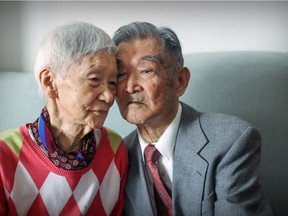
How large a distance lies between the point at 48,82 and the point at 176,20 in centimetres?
98

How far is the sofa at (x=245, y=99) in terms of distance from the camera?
1526 millimetres

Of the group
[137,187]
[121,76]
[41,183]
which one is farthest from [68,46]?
[137,187]

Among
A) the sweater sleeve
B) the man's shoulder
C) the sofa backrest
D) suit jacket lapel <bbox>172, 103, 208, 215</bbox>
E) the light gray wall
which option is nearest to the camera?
suit jacket lapel <bbox>172, 103, 208, 215</bbox>

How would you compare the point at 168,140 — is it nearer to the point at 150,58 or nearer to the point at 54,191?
the point at 150,58

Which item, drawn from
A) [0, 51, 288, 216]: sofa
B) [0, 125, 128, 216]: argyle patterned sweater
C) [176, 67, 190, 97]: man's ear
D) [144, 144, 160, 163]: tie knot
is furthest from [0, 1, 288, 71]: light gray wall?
[0, 125, 128, 216]: argyle patterned sweater

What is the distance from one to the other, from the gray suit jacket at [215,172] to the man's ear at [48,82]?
0.45 m

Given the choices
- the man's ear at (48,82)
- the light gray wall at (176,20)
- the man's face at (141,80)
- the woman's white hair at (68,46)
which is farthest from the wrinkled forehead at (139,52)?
the light gray wall at (176,20)

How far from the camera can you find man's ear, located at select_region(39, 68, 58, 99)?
3.42ft

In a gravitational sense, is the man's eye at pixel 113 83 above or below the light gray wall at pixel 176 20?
below

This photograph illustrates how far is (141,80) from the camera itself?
117 centimetres

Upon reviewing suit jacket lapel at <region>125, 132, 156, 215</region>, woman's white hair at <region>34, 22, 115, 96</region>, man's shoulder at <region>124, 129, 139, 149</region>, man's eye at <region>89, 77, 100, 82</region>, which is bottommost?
suit jacket lapel at <region>125, 132, 156, 215</region>

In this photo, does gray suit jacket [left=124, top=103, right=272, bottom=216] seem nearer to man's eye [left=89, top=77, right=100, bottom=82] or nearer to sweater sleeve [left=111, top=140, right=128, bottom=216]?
sweater sleeve [left=111, top=140, right=128, bottom=216]

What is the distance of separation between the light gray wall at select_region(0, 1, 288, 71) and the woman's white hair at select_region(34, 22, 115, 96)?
0.80 m

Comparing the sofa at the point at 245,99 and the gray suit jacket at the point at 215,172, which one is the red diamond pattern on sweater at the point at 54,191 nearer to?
the gray suit jacket at the point at 215,172
